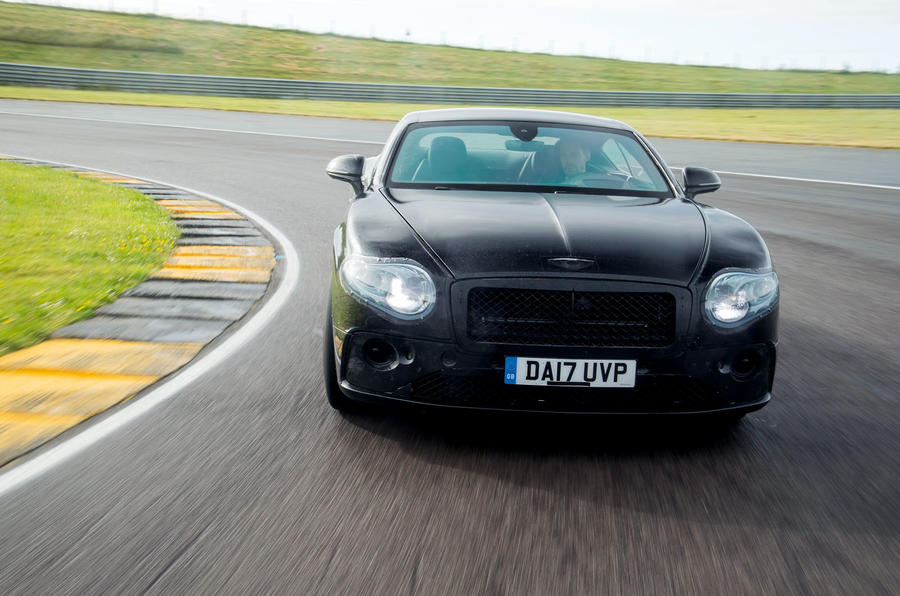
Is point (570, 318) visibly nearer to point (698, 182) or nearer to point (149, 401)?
point (698, 182)

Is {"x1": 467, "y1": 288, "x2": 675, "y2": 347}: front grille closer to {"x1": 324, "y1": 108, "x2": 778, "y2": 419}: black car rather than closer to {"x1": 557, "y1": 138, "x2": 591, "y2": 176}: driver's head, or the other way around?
{"x1": 324, "y1": 108, "x2": 778, "y2": 419}: black car

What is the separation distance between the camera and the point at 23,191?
38.1 feet

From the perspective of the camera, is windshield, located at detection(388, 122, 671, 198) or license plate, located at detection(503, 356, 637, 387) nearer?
license plate, located at detection(503, 356, 637, 387)

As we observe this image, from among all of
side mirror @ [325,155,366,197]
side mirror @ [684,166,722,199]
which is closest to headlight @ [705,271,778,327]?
side mirror @ [684,166,722,199]

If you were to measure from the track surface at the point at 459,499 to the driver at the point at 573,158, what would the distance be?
4.93 ft

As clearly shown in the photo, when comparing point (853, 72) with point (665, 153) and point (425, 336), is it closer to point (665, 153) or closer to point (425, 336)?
point (665, 153)

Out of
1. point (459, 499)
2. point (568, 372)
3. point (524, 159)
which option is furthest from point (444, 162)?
point (459, 499)

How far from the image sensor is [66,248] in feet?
26.9

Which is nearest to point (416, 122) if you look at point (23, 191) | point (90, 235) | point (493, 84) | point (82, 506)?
point (82, 506)

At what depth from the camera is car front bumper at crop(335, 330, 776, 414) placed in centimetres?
345

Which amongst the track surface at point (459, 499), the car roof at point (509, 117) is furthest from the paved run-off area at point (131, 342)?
the car roof at point (509, 117)

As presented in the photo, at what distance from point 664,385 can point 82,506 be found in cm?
214

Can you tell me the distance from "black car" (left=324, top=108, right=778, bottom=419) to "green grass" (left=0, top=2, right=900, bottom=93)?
137ft

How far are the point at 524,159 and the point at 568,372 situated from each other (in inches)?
77.5
